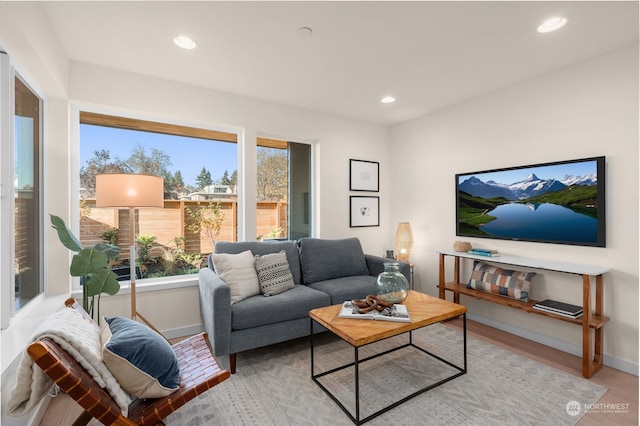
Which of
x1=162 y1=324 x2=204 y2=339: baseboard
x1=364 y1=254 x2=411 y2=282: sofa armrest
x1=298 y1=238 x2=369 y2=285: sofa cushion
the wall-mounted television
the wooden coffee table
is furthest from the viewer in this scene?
x1=364 y1=254 x2=411 y2=282: sofa armrest

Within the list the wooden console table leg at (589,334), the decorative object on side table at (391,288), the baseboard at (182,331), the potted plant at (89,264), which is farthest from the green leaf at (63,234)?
the wooden console table leg at (589,334)

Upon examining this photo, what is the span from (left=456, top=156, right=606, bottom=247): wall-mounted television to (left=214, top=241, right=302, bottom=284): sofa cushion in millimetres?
1948

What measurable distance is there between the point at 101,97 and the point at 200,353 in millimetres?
2397

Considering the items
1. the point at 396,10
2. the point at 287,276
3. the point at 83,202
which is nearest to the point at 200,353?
the point at 287,276

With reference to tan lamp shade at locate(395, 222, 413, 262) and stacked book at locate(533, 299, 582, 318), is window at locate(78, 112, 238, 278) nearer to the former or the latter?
tan lamp shade at locate(395, 222, 413, 262)

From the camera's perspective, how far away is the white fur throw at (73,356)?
1171 millimetres

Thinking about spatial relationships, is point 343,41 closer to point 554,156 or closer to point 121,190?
point 121,190

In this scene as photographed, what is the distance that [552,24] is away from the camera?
84.0 inches

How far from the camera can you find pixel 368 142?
4.40 meters

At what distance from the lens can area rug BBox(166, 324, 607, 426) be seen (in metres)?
1.86

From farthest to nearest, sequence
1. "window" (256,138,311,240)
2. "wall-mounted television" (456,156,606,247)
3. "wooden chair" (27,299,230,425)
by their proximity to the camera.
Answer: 1. "window" (256,138,311,240)
2. "wall-mounted television" (456,156,606,247)
3. "wooden chair" (27,299,230,425)

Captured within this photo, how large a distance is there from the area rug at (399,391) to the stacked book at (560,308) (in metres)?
0.44

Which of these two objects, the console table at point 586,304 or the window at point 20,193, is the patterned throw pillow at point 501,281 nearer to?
the console table at point 586,304

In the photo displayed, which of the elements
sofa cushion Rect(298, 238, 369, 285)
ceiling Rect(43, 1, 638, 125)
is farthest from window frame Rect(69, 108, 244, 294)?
sofa cushion Rect(298, 238, 369, 285)
